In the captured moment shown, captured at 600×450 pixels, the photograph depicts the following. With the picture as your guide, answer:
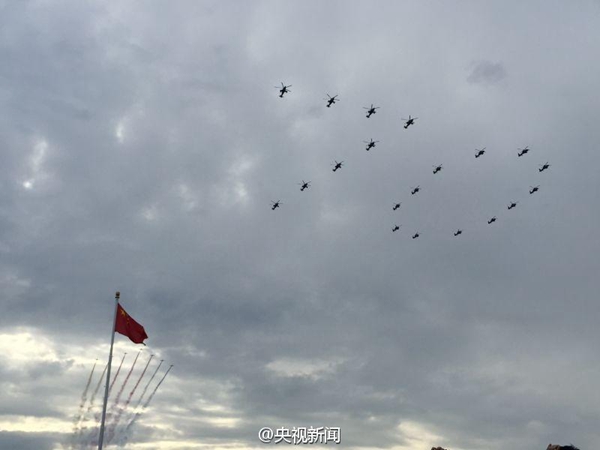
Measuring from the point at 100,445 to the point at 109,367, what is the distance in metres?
10.7

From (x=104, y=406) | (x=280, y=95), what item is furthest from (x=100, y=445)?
(x=280, y=95)

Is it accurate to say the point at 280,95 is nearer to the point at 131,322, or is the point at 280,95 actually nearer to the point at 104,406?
the point at 131,322

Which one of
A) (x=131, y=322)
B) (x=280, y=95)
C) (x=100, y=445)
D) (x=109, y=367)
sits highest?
(x=280, y=95)

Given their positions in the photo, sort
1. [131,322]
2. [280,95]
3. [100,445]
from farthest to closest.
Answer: [280,95] < [131,322] < [100,445]

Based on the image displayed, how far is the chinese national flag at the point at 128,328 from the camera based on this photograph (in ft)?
342

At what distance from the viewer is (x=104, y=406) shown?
94.1m

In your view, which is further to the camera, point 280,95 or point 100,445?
point 280,95

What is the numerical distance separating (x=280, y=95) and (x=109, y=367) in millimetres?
122148

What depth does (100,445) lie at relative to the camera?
92.4m

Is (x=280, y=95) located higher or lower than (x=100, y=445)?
higher

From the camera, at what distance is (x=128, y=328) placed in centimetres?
10669

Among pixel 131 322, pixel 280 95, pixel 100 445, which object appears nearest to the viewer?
pixel 100 445

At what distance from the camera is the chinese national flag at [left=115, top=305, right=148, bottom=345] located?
4107 inches

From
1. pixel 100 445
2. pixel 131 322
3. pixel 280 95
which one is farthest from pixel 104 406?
pixel 280 95
